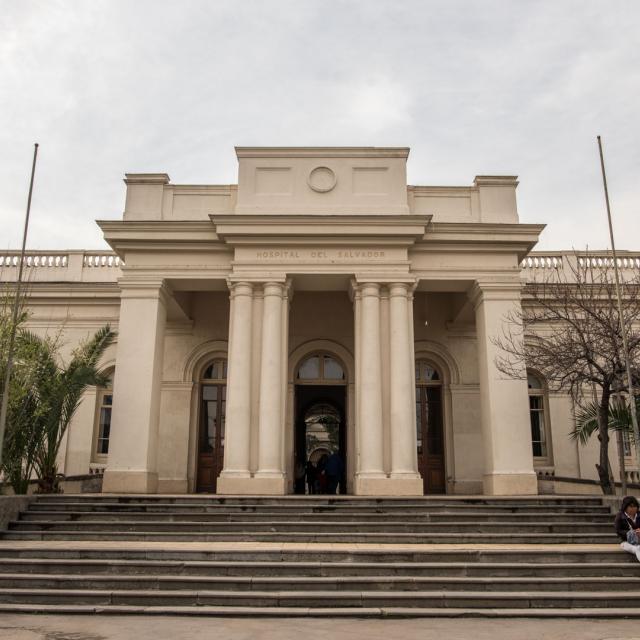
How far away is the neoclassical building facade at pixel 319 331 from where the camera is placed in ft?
46.6

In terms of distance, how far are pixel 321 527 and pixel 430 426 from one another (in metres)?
7.96

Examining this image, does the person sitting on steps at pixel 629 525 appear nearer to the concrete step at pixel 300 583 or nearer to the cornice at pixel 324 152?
the concrete step at pixel 300 583

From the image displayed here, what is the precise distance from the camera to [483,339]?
1506 cm

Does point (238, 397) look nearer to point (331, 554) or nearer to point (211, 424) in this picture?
point (211, 424)

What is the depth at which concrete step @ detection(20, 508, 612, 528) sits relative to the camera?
434 inches

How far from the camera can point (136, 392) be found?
14555mm

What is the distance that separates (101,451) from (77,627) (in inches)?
501

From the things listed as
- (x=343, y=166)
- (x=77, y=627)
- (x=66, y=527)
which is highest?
(x=343, y=166)

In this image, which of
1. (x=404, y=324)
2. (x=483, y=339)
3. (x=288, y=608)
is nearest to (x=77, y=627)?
(x=288, y=608)

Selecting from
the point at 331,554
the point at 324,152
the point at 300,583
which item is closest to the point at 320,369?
the point at 324,152

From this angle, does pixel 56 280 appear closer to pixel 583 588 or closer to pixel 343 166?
pixel 343 166

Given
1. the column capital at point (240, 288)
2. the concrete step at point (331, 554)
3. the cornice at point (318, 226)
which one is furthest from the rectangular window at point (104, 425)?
the concrete step at point (331, 554)

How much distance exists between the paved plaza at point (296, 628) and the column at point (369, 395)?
665 cm

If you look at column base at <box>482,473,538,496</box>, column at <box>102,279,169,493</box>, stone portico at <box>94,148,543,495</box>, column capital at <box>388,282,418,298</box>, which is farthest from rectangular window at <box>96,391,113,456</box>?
column base at <box>482,473,538,496</box>
